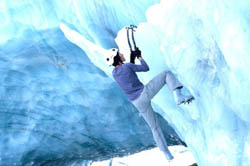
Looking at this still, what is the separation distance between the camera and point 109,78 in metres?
4.08

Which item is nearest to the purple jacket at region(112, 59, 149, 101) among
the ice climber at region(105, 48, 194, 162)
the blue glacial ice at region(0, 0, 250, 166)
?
the ice climber at region(105, 48, 194, 162)

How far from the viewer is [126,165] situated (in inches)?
176

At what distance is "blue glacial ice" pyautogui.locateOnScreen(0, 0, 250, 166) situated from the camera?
2.40m

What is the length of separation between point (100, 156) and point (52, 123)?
0.89m

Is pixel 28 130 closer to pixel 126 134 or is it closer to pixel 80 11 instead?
pixel 126 134

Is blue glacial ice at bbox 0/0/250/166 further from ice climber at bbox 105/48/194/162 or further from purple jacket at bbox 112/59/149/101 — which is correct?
purple jacket at bbox 112/59/149/101

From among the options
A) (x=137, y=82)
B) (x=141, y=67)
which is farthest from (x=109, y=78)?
(x=141, y=67)

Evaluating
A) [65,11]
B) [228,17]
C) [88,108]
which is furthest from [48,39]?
[228,17]

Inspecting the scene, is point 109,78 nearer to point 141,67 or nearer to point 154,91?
point 154,91

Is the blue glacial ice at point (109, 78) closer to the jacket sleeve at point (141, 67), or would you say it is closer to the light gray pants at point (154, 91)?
the light gray pants at point (154, 91)

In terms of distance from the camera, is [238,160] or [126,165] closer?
[238,160]

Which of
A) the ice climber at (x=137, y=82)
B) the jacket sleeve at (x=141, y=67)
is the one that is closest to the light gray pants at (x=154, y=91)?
the ice climber at (x=137, y=82)

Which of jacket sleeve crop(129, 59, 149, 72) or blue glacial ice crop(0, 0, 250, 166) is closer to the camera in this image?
blue glacial ice crop(0, 0, 250, 166)

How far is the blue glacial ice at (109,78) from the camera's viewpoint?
7.88 ft
